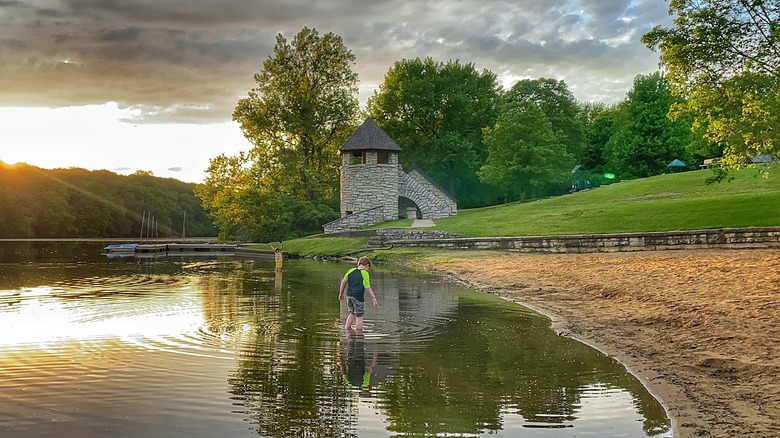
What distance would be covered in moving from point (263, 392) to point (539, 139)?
59.3 m

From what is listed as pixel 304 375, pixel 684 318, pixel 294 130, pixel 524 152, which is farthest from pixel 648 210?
pixel 294 130

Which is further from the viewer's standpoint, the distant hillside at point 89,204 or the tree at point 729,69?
the distant hillside at point 89,204

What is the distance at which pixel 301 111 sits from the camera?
70.9 meters

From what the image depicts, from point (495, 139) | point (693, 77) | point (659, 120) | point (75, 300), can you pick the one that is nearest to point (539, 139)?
point (495, 139)

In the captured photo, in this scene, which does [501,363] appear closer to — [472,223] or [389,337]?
[389,337]

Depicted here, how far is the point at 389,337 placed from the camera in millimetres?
13859

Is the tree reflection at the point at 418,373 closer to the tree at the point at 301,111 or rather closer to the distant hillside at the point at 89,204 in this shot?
the tree at the point at 301,111

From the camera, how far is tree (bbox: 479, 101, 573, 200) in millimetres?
64250

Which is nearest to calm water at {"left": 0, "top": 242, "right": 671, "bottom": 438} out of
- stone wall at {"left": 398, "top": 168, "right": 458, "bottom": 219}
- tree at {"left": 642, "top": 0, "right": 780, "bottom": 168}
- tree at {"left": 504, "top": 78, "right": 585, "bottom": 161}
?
tree at {"left": 642, "top": 0, "right": 780, "bottom": 168}

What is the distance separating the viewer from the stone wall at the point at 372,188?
197 feet

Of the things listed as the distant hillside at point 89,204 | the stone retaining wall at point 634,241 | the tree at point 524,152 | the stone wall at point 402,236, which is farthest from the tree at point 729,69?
the distant hillside at point 89,204

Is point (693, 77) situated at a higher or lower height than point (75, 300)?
higher

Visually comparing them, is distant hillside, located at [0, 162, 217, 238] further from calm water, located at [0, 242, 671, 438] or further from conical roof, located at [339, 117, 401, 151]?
calm water, located at [0, 242, 671, 438]

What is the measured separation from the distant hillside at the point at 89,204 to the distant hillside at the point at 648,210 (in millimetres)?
72772
